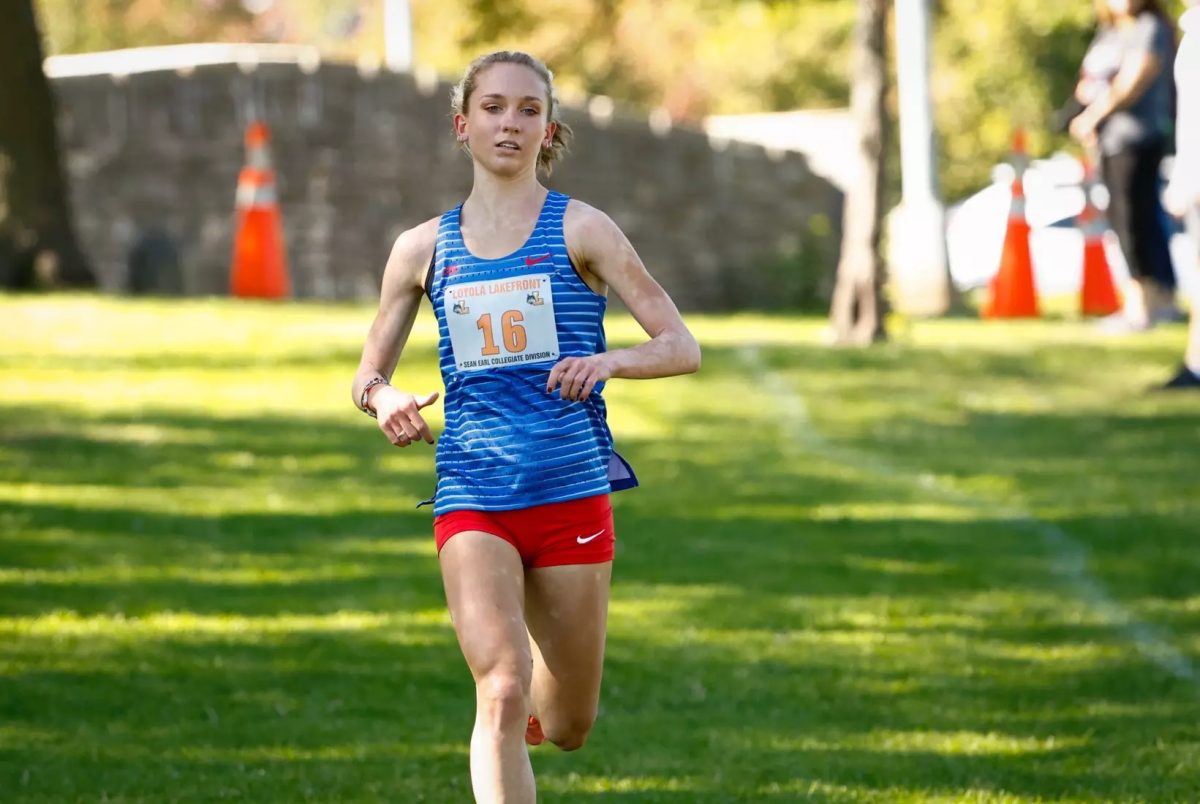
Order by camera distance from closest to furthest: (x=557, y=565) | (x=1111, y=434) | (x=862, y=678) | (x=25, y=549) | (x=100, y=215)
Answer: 1. (x=557, y=565)
2. (x=862, y=678)
3. (x=25, y=549)
4. (x=1111, y=434)
5. (x=100, y=215)

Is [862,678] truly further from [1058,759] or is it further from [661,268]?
[661,268]

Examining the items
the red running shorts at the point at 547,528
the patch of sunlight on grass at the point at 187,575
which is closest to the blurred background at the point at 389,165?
the patch of sunlight on grass at the point at 187,575

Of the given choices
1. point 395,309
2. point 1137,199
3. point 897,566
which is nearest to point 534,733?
point 395,309

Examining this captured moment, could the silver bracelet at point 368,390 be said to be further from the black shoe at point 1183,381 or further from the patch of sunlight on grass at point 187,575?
the black shoe at point 1183,381

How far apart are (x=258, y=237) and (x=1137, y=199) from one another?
814 cm

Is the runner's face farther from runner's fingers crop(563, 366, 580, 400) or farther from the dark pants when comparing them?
the dark pants

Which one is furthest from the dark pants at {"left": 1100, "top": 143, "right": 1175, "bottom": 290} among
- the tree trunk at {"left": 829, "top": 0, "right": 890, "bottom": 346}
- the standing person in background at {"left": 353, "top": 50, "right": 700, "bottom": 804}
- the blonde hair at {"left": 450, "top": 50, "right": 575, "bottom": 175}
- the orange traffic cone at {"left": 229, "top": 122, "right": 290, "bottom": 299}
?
the standing person in background at {"left": 353, "top": 50, "right": 700, "bottom": 804}

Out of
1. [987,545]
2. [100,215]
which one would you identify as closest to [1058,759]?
[987,545]

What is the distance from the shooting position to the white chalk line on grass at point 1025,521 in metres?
7.49

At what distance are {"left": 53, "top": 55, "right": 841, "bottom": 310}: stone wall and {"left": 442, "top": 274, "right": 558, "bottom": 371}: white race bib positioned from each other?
15771mm

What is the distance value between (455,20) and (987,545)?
2867 cm

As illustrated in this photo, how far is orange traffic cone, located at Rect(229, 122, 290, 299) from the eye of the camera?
19297 mm

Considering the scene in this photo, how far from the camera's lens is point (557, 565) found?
4.75 metres

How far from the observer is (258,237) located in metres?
19.4
